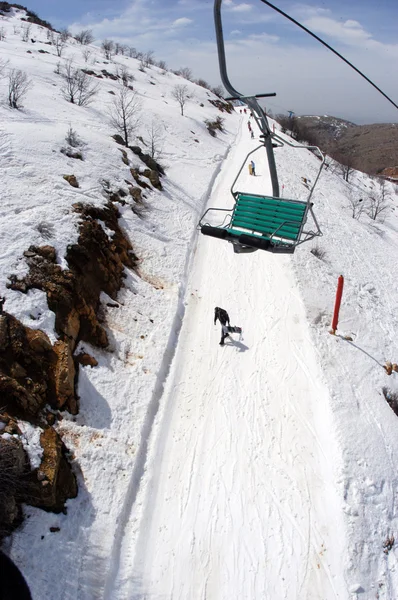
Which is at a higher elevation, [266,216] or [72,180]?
[266,216]

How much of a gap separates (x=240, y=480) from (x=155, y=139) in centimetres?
2993

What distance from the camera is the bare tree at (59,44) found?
5317cm

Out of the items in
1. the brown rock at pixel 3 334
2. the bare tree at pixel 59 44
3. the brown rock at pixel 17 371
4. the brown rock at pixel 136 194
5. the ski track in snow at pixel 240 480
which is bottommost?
the ski track in snow at pixel 240 480

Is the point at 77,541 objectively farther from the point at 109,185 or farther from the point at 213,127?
the point at 213,127

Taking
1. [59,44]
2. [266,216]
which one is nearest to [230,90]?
[266,216]

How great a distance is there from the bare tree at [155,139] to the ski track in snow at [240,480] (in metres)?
20.0

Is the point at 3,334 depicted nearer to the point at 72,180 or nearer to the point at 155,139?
the point at 72,180

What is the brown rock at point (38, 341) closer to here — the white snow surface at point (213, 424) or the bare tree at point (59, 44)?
the white snow surface at point (213, 424)

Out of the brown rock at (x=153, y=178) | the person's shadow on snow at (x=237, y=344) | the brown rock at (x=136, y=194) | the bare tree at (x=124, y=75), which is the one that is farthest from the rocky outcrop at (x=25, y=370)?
the bare tree at (x=124, y=75)

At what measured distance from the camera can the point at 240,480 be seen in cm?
770

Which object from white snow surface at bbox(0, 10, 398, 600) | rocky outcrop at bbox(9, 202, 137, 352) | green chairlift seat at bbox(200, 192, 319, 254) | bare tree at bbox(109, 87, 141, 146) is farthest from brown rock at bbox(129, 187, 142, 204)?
green chairlift seat at bbox(200, 192, 319, 254)

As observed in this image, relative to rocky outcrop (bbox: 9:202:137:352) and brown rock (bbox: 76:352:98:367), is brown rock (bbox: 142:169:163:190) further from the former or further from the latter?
brown rock (bbox: 76:352:98:367)

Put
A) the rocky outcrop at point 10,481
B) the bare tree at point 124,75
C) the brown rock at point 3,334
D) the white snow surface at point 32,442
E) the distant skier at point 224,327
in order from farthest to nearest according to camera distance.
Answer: the bare tree at point 124,75 → the distant skier at point 224,327 → the brown rock at point 3,334 → the white snow surface at point 32,442 → the rocky outcrop at point 10,481

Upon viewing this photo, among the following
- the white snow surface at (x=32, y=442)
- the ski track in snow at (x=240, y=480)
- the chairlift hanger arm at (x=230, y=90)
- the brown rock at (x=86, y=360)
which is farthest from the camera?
the brown rock at (x=86, y=360)
